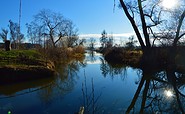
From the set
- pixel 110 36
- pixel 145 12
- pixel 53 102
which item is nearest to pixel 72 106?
pixel 53 102

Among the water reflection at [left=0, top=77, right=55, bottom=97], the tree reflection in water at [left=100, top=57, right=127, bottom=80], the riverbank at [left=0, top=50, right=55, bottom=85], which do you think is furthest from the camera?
the tree reflection in water at [left=100, top=57, right=127, bottom=80]

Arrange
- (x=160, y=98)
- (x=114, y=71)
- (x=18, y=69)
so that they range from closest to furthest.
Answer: (x=160, y=98) < (x=18, y=69) < (x=114, y=71)

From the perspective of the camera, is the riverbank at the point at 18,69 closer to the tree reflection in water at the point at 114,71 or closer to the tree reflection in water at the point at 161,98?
the tree reflection in water at the point at 114,71

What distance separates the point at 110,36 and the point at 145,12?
46981 millimetres

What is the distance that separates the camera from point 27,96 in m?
8.72

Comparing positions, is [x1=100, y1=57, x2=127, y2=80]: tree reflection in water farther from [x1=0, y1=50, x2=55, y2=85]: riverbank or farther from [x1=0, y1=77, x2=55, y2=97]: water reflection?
[x1=0, y1=77, x2=55, y2=97]: water reflection

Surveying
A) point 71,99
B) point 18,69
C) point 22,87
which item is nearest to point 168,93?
point 71,99

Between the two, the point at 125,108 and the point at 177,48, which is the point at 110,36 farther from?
the point at 125,108

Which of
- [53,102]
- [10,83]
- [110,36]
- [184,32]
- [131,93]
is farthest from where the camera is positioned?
[110,36]

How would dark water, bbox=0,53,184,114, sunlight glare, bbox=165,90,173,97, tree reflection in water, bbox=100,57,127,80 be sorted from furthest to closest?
tree reflection in water, bbox=100,57,127,80
sunlight glare, bbox=165,90,173,97
dark water, bbox=0,53,184,114

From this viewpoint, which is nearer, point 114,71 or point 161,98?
point 161,98

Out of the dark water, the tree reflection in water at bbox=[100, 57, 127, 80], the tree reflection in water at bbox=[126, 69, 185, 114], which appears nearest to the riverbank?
the dark water

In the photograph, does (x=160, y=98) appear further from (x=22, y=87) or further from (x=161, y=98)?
(x=22, y=87)

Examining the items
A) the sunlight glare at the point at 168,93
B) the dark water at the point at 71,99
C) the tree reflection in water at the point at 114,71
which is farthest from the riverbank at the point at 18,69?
the sunlight glare at the point at 168,93
